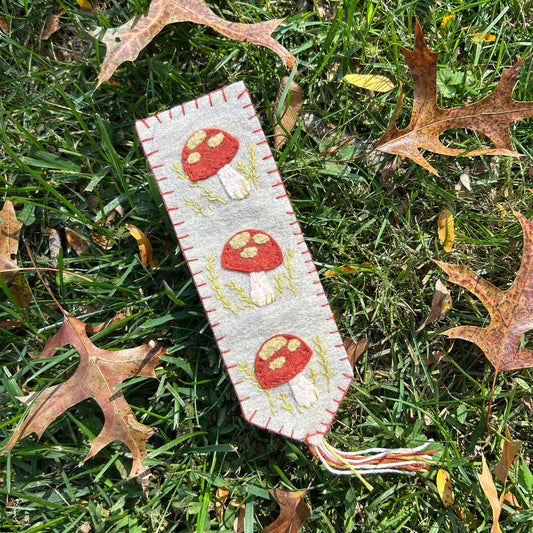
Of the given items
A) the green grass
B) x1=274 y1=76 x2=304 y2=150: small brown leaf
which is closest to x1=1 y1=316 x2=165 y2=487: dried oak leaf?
the green grass

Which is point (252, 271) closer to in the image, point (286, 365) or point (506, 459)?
point (286, 365)

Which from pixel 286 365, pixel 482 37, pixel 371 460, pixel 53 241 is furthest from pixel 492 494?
pixel 53 241

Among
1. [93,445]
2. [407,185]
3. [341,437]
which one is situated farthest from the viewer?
[407,185]

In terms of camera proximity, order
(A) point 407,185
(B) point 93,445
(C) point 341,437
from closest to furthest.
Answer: (B) point 93,445, (C) point 341,437, (A) point 407,185

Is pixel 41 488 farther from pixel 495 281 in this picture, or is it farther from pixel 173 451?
pixel 495 281

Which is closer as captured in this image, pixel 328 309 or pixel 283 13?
pixel 328 309

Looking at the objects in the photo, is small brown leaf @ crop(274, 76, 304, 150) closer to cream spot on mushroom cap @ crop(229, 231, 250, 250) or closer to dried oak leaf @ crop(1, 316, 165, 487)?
cream spot on mushroom cap @ crop(229, 231, 250, 250)

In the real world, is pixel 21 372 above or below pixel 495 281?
above

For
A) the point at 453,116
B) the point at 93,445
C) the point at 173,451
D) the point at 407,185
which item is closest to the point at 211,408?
the point at 173,451
